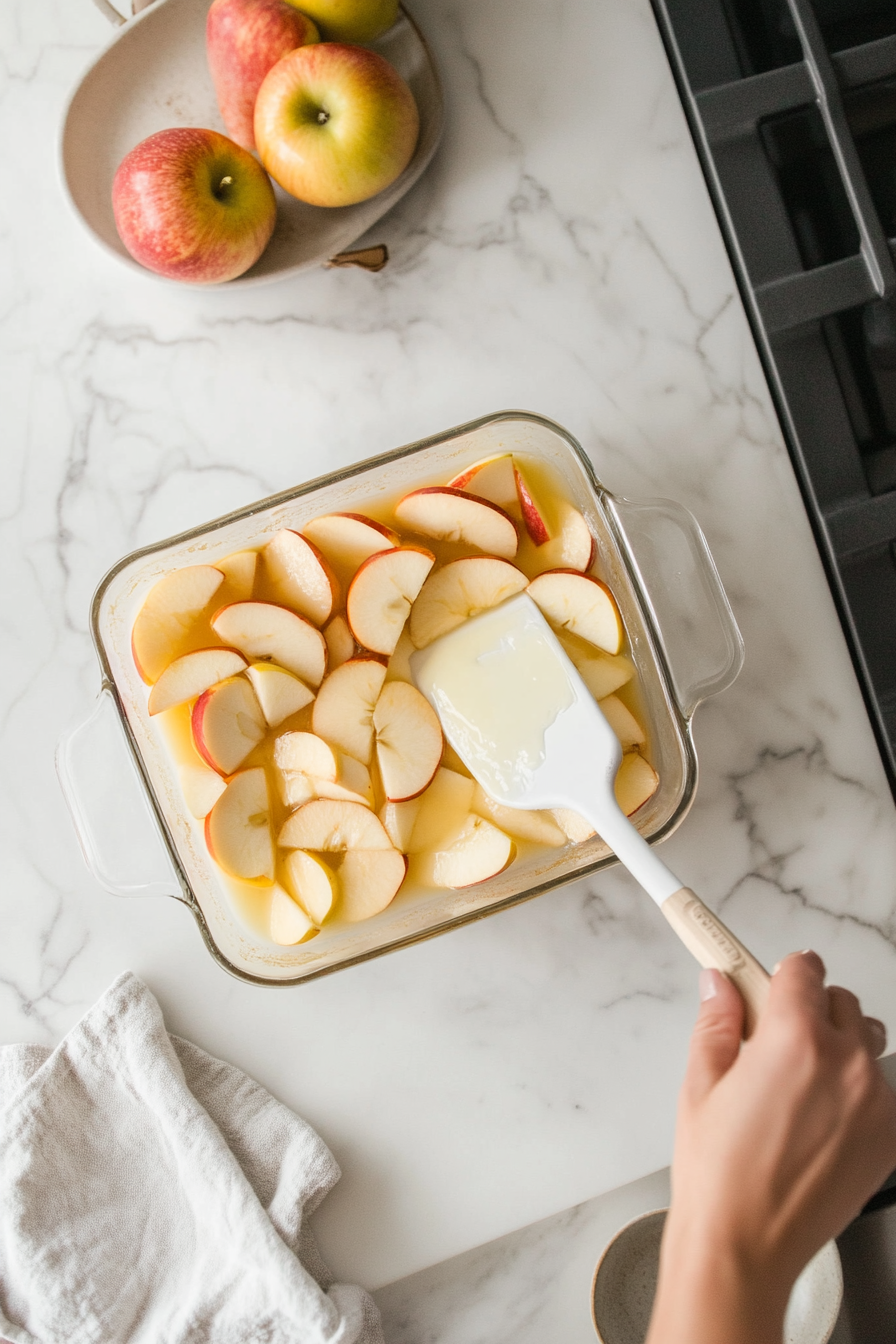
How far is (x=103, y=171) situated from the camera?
2.99 ft

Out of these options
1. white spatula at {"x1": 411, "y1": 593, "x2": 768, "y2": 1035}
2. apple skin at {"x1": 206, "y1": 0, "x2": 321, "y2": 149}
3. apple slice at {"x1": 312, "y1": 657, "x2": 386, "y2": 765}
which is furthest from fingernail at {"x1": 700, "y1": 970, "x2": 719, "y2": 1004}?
apple skin at {"x1": 206, "y1": 0, "x2": 321, "y2": 149}

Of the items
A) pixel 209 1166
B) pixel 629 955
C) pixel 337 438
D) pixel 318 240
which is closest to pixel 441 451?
pixel 337 438

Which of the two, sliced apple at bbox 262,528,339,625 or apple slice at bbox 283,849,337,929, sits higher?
sliced apple at bbox 262,528,339,625

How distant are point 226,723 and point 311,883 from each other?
0.16 metres

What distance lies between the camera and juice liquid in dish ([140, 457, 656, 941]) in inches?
34.4

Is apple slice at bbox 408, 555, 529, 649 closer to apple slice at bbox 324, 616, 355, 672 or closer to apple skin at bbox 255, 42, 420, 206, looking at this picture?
apple slice at bbox 324, 616, 355, 672

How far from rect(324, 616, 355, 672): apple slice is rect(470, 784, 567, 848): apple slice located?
17 centimetres

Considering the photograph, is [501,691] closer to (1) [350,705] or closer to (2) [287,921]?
(1) [350,705]

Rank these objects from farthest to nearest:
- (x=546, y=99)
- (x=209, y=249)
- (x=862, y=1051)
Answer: (x=546, y=99), (x=209, y=249), (x=862, y=1051)

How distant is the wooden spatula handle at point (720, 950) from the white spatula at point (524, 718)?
0.31 ft

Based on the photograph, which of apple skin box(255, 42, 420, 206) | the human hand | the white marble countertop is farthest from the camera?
the white marble countertop

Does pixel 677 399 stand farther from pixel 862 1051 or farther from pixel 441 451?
pixel 862 1051

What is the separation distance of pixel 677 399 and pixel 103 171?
1.92 feet

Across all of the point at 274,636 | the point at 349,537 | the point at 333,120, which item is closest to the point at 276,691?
the point at 274,636
